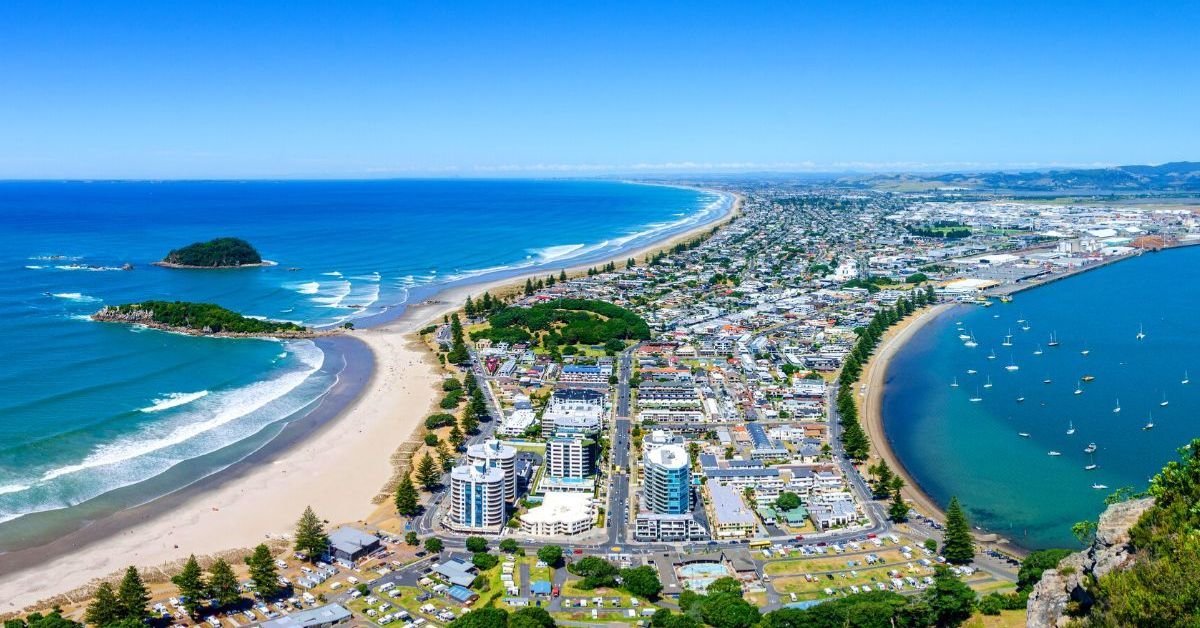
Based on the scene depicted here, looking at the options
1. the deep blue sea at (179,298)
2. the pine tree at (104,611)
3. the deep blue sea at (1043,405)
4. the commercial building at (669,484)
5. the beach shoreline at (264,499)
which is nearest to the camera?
the pine tree at (104,611)

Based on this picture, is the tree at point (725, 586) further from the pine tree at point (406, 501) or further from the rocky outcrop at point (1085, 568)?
the pine tree at point (406, 501)

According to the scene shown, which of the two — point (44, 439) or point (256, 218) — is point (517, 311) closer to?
point (44, 439)

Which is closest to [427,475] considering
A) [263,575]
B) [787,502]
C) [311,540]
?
[311,540]

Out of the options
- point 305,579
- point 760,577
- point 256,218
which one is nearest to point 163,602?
point 305,579

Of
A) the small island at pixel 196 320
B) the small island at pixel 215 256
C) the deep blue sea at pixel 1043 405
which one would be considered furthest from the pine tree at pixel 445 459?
the small island at pixel 215 256

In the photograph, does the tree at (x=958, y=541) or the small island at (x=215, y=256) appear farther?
the small island at (x=215, y=256)

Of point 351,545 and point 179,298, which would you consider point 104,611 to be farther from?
point 179,298

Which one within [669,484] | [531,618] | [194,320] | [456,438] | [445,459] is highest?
[194,320]
